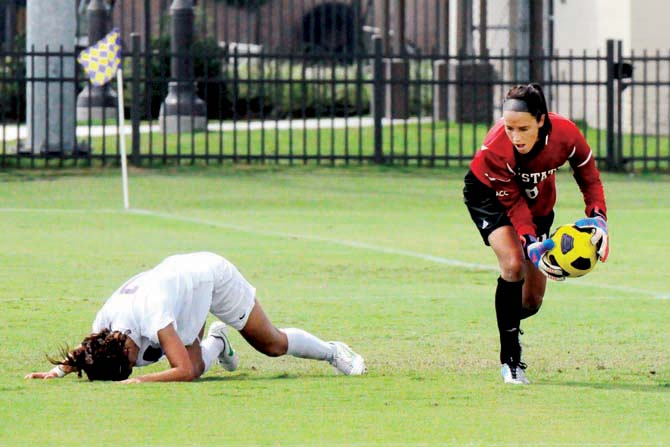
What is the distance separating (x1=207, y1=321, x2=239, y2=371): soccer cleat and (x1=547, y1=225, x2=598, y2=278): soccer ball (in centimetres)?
192

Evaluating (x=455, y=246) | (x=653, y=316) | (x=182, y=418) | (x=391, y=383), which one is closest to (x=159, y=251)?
(x=455, y=246)

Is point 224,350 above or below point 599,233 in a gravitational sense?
below

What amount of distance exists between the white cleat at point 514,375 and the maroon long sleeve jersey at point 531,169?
758mm

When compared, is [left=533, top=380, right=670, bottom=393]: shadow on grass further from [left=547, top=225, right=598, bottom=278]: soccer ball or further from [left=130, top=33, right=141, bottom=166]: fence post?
[left=130, top=33, right=141, bottom=166]: fence post

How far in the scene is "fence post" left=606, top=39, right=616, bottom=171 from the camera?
2466 cm

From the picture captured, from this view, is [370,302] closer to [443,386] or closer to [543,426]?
[443,386]

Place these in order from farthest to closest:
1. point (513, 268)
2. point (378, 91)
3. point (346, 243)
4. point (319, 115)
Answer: point (319, 115), point (378, 91), point (346, 243), point (513, 268)

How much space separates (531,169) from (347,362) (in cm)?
152

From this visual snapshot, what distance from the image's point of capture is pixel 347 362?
9117 mm

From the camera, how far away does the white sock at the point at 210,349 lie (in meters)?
8.93

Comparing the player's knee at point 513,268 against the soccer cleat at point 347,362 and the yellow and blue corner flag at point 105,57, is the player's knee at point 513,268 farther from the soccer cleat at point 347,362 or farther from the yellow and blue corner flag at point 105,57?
the yellow and blue corner flag at point 105,57

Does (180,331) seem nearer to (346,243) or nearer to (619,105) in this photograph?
(346,243)

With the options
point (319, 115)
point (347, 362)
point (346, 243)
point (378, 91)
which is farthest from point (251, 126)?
point (347, 362)

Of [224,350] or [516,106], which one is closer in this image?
[516,106]
